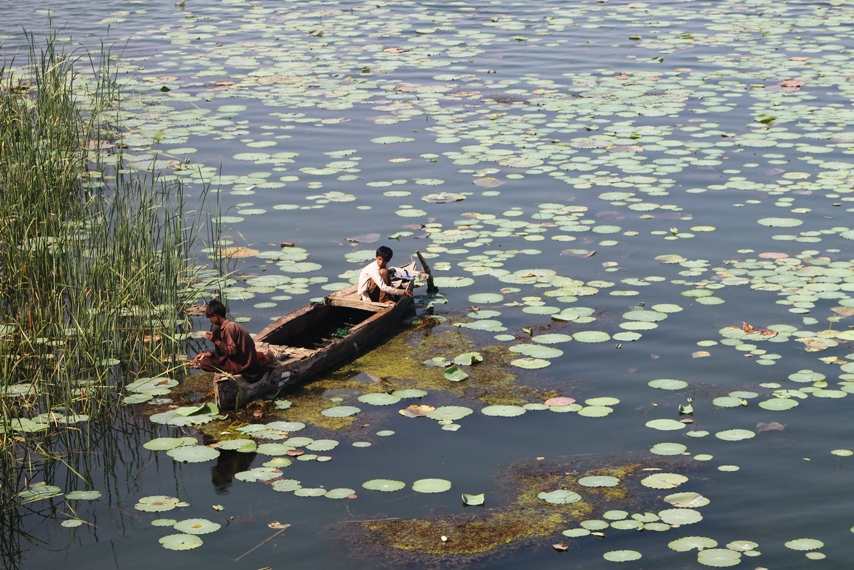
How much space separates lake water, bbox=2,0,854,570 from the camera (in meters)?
6.73

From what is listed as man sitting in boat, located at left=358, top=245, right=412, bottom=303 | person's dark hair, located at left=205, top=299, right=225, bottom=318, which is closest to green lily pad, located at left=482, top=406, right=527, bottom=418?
man sitting in boat, located at left=358, top=245, right=412, bottom=303

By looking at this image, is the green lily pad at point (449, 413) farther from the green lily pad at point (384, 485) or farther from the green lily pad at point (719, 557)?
the green lily pad at point (719, 557)

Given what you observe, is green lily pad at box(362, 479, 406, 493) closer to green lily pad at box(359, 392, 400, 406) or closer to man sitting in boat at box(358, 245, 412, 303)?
green lily pad at box(359, 392, 400, 406)

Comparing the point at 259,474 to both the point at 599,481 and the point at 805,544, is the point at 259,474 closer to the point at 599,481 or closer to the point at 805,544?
the point at 599,481

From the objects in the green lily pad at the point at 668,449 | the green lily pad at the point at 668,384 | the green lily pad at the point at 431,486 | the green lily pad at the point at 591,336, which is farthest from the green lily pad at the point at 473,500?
the green lily pad at the point at 591,336

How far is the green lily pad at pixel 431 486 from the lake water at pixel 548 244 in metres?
0.06

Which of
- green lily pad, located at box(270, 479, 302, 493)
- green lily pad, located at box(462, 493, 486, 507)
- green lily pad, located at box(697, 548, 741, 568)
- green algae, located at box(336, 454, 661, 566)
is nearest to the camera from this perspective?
green lily pad, located at box(697, 548, 741, 568)

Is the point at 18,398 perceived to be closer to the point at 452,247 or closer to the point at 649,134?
the point at 452,247

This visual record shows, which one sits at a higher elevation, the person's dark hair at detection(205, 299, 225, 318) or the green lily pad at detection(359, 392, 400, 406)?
the person's dark hair at detection(205, 299, 225, 318)

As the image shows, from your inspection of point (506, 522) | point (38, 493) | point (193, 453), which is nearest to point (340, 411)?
point (193, 453)

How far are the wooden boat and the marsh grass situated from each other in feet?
2.27

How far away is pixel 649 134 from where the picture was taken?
571 inches

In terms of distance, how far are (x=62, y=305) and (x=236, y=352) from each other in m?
1.83

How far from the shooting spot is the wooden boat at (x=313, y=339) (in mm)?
8008
